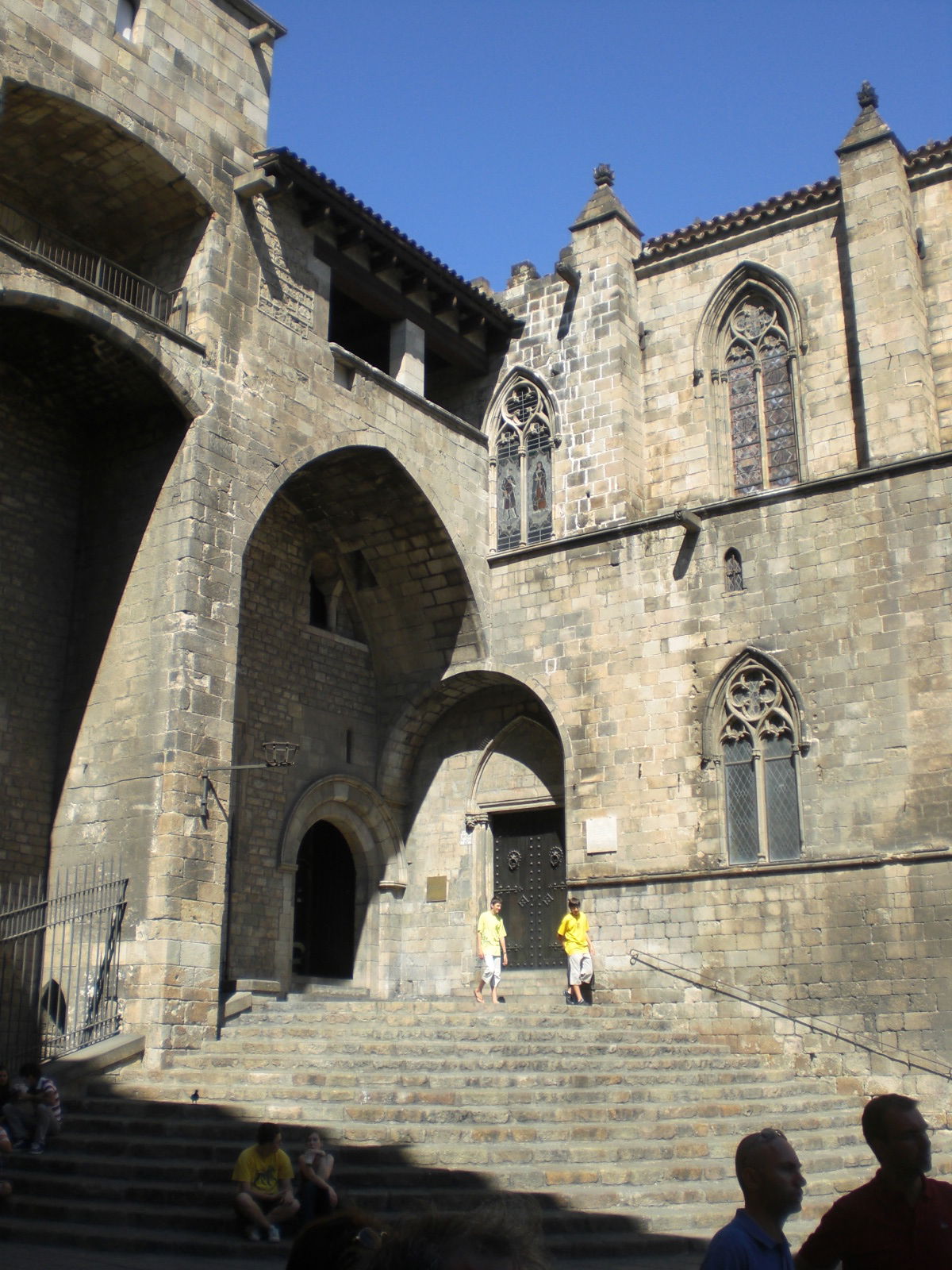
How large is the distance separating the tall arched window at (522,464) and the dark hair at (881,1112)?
14466 mm

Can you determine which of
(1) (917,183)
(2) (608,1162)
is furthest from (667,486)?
(2) (608,1162)

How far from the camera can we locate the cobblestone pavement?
25.3 ft

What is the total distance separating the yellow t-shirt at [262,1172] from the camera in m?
8.62

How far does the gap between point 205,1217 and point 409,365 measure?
1145cm

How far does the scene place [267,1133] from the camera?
855 centimetres

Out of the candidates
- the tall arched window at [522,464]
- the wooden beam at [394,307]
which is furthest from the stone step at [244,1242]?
the wooden beam at [394,307]

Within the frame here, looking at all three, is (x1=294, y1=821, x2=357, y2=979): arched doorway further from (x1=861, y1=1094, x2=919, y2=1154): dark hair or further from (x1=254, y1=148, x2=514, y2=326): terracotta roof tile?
(x1=861, y1=1094, x2=919, y2=1154): dark hair

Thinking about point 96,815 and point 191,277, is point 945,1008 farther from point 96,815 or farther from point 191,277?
point 191,277

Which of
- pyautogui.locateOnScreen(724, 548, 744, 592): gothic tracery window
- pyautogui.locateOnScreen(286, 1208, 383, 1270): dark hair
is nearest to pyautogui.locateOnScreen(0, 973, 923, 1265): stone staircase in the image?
pyautogui.locateOnScreen(724, 548, 744, 592): gothic tracery window

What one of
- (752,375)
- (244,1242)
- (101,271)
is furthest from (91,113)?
(244,1242)

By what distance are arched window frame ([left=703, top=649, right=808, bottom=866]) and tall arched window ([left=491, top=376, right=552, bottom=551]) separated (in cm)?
376

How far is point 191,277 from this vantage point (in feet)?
47.3

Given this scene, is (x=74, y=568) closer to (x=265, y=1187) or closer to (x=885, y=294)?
(x=265, y=1187)

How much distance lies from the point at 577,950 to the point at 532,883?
2252 millimetres
